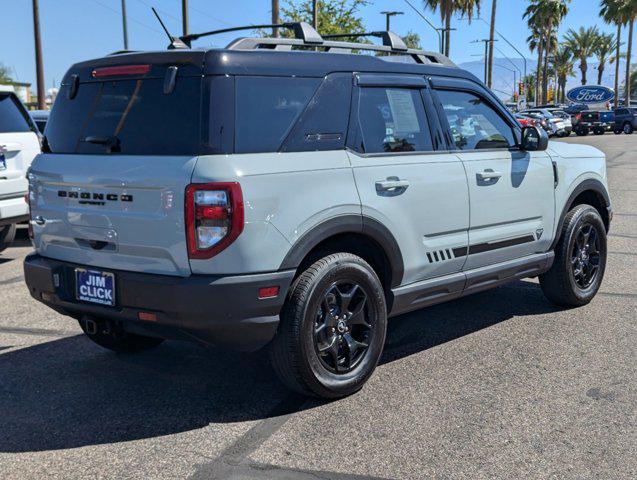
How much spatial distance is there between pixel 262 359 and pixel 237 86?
1.93 m

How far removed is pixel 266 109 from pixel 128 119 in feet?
2.52

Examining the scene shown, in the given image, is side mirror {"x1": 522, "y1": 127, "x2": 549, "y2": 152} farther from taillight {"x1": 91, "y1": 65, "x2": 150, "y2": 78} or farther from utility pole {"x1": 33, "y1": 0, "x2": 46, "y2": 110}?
utility pole {"x1": 33, "y1": 0, "x2": 46, "y2": 110}

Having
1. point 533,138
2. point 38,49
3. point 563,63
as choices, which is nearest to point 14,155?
point 533,138

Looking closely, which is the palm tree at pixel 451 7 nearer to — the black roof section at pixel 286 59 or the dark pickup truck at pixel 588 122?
the dark pickup truck at pixel 588 122

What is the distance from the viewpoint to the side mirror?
547 cm

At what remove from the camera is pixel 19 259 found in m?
8.79

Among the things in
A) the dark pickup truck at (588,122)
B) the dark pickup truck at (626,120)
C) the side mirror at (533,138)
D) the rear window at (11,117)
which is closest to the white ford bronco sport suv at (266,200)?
the side mirror at (533,138)

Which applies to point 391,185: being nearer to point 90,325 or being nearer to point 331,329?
point 331,329

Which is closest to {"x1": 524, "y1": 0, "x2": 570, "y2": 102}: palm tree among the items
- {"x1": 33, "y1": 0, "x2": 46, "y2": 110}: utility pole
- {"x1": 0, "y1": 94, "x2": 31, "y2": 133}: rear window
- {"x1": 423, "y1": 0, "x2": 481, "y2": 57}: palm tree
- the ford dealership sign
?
the ford dealership sign

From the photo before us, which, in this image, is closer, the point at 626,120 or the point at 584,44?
the point at 626,120

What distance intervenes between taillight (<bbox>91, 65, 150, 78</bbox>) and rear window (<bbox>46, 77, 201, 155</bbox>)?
1.9 inches

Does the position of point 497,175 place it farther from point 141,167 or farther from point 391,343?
point 141,167

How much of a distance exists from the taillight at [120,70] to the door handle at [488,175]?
229cm

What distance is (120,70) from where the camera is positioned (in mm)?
4086
